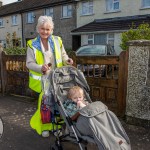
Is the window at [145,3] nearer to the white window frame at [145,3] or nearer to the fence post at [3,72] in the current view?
the white window frame at [145,3]

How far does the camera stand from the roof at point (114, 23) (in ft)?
63.7

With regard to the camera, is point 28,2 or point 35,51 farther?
point 28,2

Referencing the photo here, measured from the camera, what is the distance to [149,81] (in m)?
4.57

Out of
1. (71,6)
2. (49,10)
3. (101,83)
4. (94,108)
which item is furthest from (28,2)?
(94,108)

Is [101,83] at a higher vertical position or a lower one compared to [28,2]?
lower

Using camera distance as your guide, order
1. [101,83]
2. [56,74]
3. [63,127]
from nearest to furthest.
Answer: [56,74], [63,127], [101,83]

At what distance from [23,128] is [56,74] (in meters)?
1.88

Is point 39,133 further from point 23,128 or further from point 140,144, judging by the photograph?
point 140,144

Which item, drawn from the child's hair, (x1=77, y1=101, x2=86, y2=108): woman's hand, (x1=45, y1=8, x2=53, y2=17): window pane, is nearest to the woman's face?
the child's hair

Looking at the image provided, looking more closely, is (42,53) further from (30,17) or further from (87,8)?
(30,17)

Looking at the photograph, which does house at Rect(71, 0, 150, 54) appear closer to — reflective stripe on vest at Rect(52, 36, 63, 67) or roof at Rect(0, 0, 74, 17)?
roof at Rect(0, 0, 74, 17)

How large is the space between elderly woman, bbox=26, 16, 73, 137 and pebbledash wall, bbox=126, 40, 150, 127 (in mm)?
1423

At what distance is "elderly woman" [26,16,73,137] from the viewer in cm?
391

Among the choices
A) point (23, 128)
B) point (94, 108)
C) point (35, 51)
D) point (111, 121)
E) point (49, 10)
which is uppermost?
point (49, 10)
